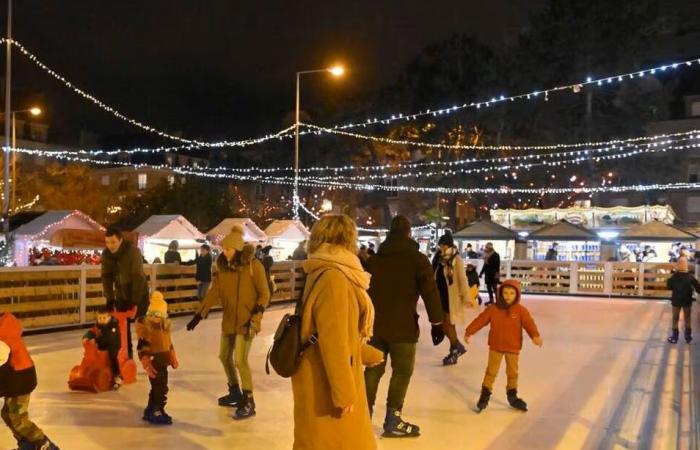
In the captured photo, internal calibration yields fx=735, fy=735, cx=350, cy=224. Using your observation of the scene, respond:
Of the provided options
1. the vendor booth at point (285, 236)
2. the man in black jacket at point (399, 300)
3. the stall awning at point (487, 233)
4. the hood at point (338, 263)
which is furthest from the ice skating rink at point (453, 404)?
the stall awning at point (487, 233)

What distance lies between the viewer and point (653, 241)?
2545 centimetres

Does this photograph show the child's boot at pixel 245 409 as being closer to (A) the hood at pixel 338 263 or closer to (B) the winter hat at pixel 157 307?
(B) the winter hat at pixel 157 307

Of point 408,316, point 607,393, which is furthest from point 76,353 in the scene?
point 607,393

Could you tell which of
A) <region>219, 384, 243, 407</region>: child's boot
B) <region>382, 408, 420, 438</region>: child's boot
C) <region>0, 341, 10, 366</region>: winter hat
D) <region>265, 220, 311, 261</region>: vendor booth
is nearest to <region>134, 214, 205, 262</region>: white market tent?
<region>265, 220, 311, 261</region>: vendor booth

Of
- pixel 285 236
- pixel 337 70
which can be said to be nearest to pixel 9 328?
pixel 337 70

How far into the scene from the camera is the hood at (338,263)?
11.0ft

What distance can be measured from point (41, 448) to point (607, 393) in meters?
5.55

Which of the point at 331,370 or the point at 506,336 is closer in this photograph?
the point at 331,370

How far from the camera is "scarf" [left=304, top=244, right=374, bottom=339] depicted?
3.37 m

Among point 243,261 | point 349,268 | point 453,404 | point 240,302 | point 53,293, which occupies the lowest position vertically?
point 453,404

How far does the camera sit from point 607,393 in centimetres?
773

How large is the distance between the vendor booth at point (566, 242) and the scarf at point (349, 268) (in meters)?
23.7

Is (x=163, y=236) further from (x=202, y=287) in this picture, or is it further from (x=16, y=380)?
(x=16, y=380)

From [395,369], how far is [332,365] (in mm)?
2515
